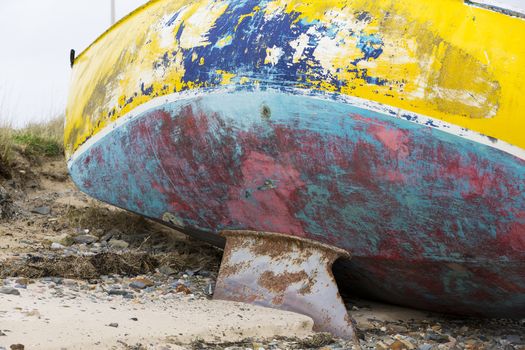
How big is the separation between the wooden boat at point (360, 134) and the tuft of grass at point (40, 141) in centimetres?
326

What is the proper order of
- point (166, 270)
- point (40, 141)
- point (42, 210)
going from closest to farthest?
1. point (166, 270)
2. point (42, 210)
3. point (40, 141)

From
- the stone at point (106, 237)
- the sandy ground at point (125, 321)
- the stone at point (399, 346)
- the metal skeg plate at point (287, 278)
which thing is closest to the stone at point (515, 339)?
the stone at point (399, 346)

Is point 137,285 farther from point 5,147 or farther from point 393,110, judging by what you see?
point 5,147

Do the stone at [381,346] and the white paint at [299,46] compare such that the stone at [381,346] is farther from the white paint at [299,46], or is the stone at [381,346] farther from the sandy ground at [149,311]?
the white paint at [299,46]

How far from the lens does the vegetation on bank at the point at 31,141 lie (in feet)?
20.5

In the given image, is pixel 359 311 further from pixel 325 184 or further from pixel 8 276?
pixel 8 276

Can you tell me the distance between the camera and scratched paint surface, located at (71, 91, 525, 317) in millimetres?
3012

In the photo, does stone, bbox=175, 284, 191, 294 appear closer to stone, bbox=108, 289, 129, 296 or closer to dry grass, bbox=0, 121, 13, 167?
stone, bbox=108, 289, 129, 296

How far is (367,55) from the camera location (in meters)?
3.10

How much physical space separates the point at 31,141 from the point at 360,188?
4534mm

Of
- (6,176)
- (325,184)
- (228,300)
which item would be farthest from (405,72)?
(6,176)

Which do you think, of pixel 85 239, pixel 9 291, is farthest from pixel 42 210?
pixel 9 291

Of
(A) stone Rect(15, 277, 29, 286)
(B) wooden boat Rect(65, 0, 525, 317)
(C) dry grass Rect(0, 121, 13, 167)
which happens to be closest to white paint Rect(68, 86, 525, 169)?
(B) wooden boat Rect(65, 0, 525, 317)

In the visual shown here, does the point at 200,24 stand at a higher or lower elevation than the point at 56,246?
higher
